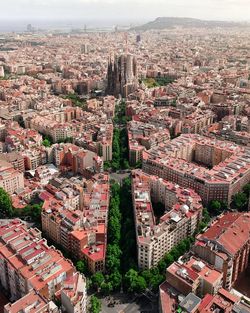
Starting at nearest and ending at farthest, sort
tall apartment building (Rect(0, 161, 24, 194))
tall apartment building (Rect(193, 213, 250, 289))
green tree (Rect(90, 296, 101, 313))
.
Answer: green tree (Rect(90, 296, 101, 313)), tall apartment building (Rect(193, 213, 250, 289)), tall apartment building (Rect(0, 161, 24, 194))

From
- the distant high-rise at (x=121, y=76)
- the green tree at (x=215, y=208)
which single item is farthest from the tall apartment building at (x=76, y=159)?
the distant high-rise at (x=121, y=76)

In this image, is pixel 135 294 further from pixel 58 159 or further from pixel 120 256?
pixel 58 159

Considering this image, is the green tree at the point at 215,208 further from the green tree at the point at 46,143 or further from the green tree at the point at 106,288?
the green tree at the point at 46,143

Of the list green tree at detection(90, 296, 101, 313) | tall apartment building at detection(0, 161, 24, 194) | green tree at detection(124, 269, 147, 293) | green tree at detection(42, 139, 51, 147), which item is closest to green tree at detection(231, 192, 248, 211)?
green tree at detection(124, 269, 147, 293)

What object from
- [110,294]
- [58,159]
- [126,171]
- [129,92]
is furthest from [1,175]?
[129,92]

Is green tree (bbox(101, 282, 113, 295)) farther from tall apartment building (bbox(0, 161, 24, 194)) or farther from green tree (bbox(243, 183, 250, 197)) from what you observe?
green tree (bbox(243, 183, 250, 197))

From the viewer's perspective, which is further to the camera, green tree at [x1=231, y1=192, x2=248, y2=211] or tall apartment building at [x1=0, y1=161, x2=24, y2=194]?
tall apartment building at [x1=0, y1=161, x2=24, y2=194]
